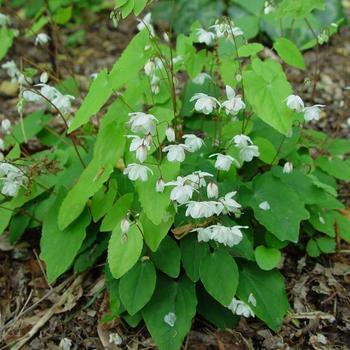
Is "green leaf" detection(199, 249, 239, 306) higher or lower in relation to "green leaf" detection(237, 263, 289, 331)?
higher

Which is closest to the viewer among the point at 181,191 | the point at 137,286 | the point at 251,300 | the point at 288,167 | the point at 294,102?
the point at 181,191

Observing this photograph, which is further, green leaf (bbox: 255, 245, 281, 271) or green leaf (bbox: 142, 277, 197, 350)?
green leaf (bbox: 255, 245, 281, 271)

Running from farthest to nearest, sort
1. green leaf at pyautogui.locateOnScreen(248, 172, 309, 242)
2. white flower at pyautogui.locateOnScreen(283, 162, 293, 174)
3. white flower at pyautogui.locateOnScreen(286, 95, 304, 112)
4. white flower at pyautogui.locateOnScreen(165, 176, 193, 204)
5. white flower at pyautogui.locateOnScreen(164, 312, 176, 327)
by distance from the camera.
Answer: white flower at pyautogui.locateOnScreen(283, 162, 293, 174) < green leaf at pyautogui.locateOnScreen(248, 172, 309, 242) < white flower at pyautogui.locateOnScreen(164, 312, 176, 327) < white flower at pyautogui.locateOnScreen(286, 95, 304, 112) < white flower at pyautogui.locateOnScreen(165, 176, 193, 204)

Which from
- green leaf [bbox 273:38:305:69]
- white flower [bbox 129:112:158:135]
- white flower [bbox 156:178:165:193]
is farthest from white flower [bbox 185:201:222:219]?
green leaf [bbox 273:38:305:69]

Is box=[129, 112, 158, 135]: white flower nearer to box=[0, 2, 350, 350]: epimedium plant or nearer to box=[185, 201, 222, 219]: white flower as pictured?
box=[0, 2, 350, 350]: epimedium plant

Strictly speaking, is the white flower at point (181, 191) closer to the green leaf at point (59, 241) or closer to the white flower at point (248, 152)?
the white flower at point (248, 152)

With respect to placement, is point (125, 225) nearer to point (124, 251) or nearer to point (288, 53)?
point (124, 251)

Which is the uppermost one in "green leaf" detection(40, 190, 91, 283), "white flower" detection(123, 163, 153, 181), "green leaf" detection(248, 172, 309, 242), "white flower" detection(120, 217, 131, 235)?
"white flower" detection(123, 163, 153, 181)

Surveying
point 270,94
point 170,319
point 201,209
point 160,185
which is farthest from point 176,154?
point 170,319
